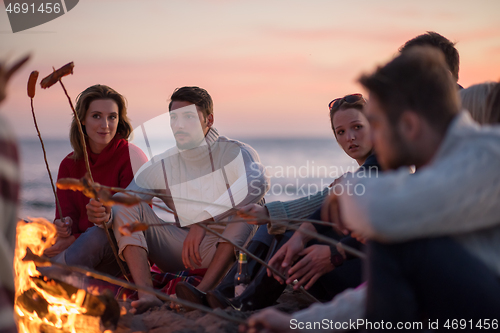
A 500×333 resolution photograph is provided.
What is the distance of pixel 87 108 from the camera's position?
3.94 m

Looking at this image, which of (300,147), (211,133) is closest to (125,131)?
(211,133)

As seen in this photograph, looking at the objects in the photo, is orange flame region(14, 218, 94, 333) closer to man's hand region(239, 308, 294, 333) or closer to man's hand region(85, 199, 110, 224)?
man's hand region(85, 199, 110, 224)

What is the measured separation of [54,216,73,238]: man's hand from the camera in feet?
11.2

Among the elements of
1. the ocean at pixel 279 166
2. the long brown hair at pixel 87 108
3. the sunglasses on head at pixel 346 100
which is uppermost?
the long brown hair at pixel 87 108

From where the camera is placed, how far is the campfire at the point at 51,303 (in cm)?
217

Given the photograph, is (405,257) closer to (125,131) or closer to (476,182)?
(476,182)

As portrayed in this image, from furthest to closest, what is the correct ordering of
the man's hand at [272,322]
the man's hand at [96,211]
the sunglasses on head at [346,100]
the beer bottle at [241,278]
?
the sunglasses on head at [346,100], the man's hand at [96,211], the beer bottle at [241,278], the man's hand at [272,322]

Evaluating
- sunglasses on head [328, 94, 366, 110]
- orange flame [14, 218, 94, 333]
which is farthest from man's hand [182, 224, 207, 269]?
sunglasses on head [328, 94, 366, 110]

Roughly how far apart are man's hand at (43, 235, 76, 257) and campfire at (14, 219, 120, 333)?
1.01m

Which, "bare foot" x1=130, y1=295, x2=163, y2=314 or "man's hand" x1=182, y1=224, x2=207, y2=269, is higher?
"man's hand" x1=182, y1=224, x2=207, y2=269

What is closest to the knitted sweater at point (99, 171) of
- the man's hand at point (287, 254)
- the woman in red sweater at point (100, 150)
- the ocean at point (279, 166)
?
the woman in red sweater at point (100, 150)

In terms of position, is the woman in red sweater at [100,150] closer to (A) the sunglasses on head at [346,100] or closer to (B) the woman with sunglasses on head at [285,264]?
(B) the woman with sunglasses on head at [285,264]

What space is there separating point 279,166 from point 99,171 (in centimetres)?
1770

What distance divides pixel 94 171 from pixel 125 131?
0.49 m
